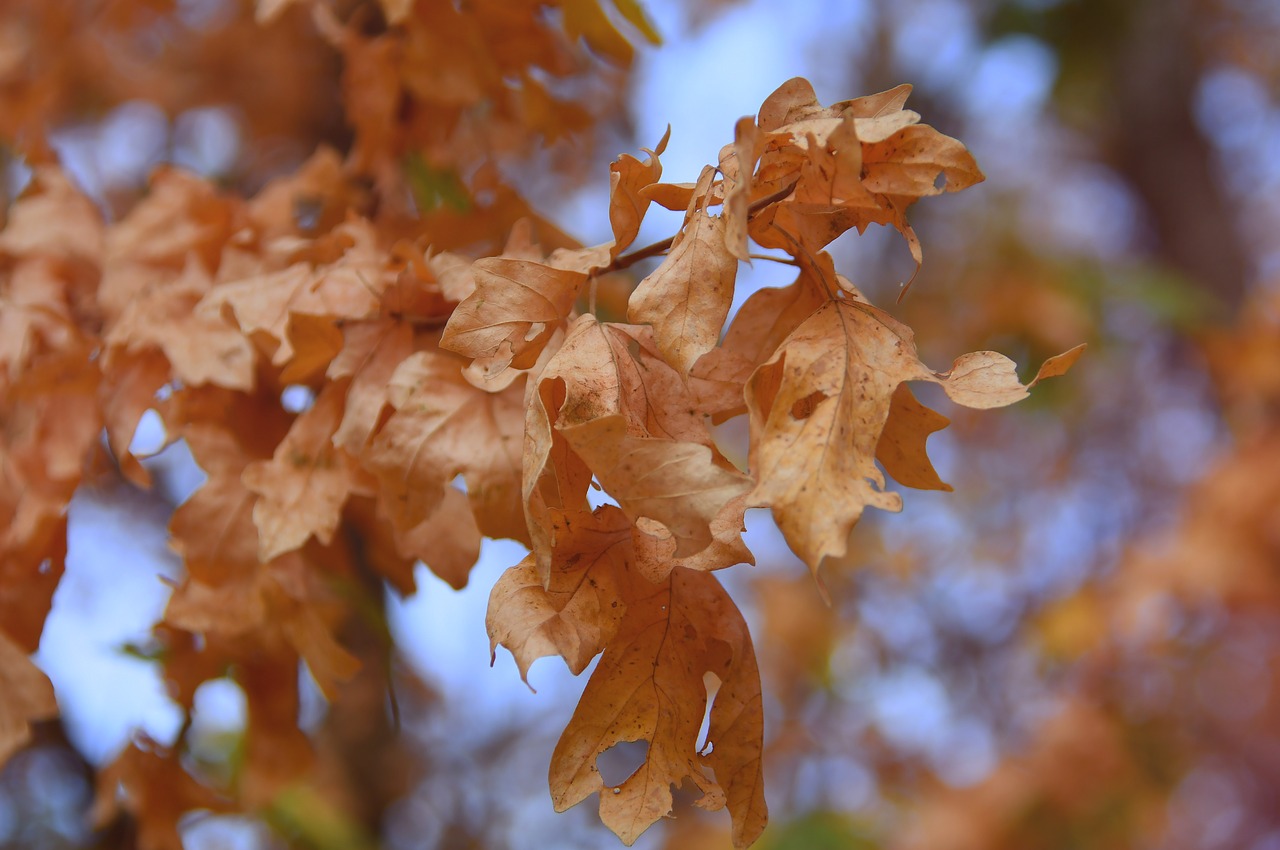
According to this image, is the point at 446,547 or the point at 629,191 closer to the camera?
the point at 629,191

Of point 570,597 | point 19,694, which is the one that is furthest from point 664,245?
point 19,694

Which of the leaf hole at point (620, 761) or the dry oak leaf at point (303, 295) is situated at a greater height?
the dry oak leaf at point (303, 295)

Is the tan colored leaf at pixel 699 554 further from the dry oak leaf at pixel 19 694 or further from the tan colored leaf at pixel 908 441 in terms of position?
the dry oak leaf at pixel 19 694

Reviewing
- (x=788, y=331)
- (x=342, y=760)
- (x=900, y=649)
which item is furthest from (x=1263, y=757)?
(x=788, y=331)

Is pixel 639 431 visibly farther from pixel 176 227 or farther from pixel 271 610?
pixel 176 227

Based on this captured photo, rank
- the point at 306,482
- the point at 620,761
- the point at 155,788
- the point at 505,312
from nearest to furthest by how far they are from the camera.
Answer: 1. the point at 505,312
2. the point at 306,482
3. the point at 155,788
4. the point at 620,761

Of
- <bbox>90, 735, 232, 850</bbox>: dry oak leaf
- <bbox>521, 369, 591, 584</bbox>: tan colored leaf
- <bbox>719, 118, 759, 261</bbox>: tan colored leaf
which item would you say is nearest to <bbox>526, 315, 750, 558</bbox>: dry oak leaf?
<bbox>521, 369, 591, 584</bbox>: tan colored leaf

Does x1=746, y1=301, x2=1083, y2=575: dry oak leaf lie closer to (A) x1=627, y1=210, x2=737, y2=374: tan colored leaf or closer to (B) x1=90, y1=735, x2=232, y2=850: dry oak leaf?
(A) x1=627, y1=210, x2=737, y2=374: tan colored leaf

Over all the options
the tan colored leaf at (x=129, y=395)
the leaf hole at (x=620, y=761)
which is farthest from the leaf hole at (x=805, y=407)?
the leaf hole at (x=620, y=761)
